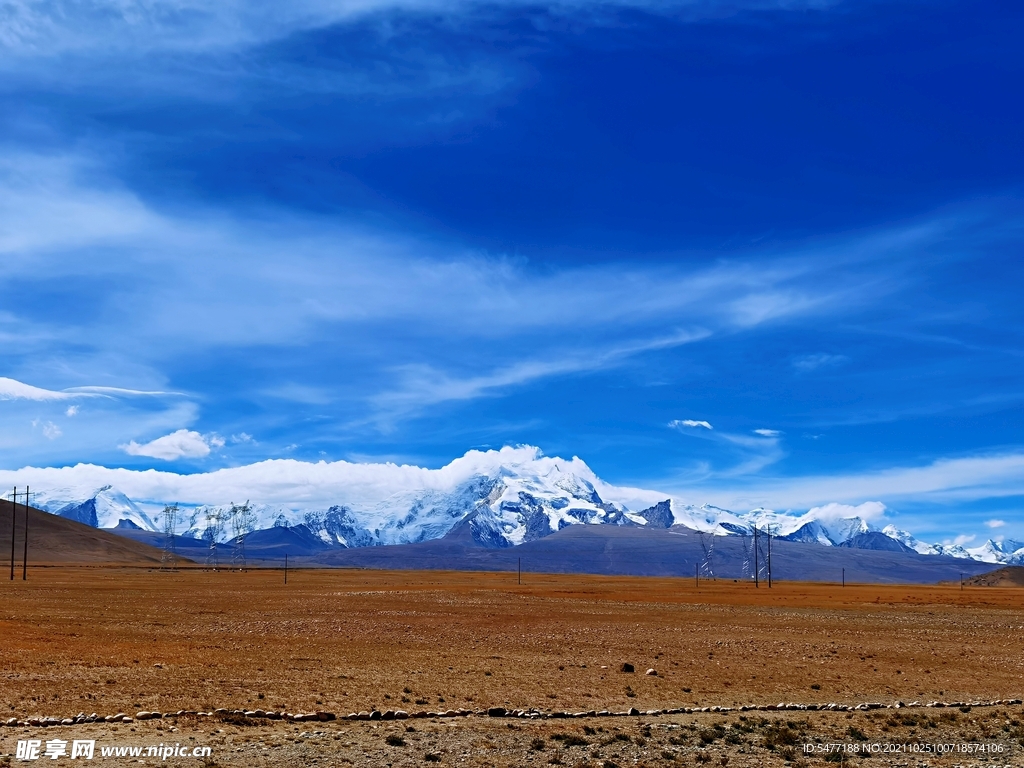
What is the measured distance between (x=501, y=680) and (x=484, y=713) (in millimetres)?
6951

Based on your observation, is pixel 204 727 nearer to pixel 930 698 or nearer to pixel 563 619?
pixel 930 698

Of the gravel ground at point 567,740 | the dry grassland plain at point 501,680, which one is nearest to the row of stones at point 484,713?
the gravel ground at point 567,740

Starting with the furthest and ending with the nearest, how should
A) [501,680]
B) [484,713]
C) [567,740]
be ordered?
[501,680], [484,713], [567,740]

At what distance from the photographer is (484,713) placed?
2636 centimetres

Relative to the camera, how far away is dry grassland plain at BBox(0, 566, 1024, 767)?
22.0 metres

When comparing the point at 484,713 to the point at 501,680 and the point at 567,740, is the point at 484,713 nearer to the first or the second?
the point at 567,740

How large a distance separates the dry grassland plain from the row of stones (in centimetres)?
69

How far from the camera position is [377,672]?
3459 centimetres

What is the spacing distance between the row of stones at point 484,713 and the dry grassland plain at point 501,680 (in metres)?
0.69

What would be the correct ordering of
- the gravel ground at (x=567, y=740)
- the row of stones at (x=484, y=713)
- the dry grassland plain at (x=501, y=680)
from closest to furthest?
the gravel ground at (x=567, y=740) < the dry grassland plain at (x=501, y=680) < the row of stones at (x=484, y=713)

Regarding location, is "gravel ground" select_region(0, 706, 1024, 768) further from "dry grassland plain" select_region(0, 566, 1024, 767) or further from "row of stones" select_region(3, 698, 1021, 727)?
"row of stones" select_region(3, 698, 1021, 727)

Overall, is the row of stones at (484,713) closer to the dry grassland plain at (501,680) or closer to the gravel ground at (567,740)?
the gravel ground at (567,740)

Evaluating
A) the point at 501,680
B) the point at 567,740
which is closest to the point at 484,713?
the point at 567,740

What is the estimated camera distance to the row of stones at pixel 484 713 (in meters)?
22.8
